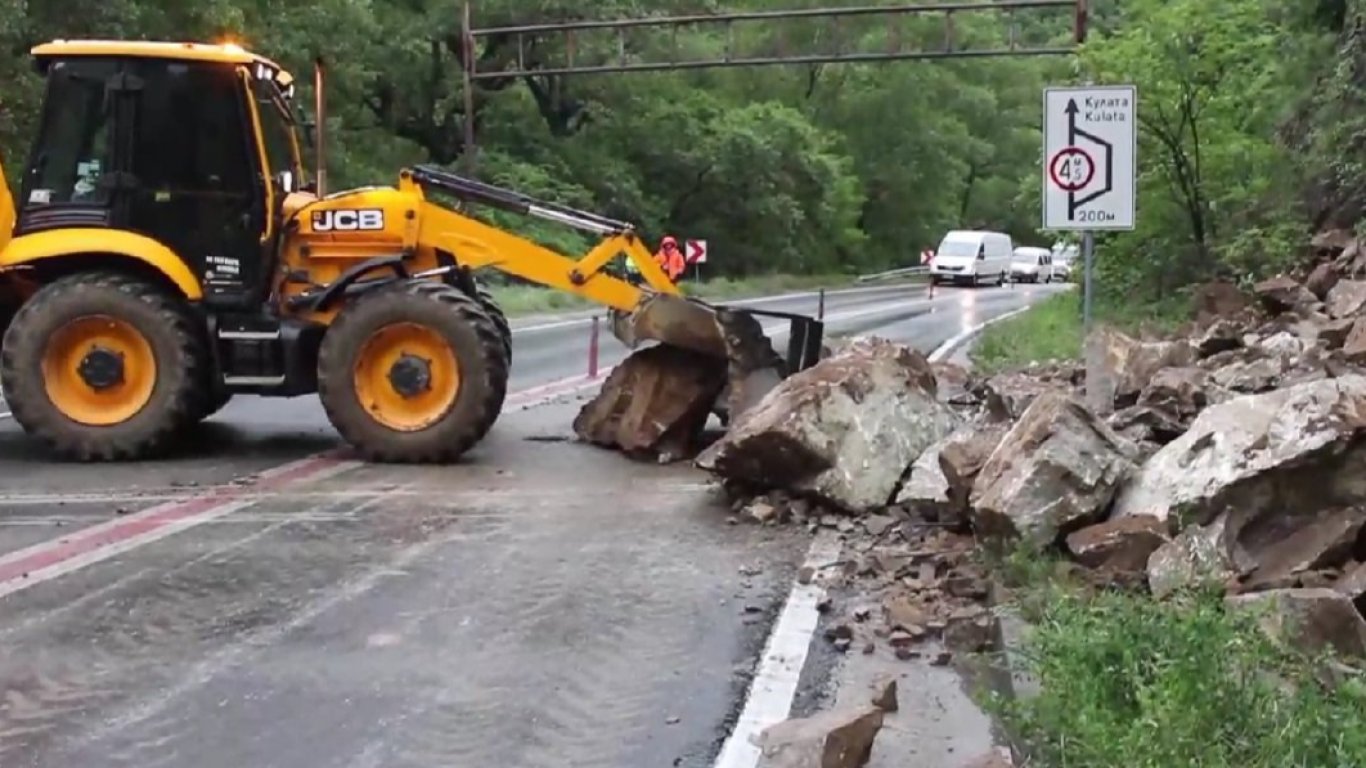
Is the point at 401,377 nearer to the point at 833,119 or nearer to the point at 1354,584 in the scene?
the point at 1354,584

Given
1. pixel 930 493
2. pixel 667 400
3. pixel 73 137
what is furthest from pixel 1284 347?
pixel 73 137

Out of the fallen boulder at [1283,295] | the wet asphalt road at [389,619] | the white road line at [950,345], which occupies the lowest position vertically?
the white road line at [950,345]

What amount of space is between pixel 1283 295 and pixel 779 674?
31.2 feet

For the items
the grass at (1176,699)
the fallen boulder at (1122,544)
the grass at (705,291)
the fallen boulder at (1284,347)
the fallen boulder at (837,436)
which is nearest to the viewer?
the grass at (1176,699)

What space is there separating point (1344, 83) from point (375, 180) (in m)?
30.2

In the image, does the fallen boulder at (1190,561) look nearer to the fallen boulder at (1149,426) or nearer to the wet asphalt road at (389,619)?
the wet asphalt road at (389,619)

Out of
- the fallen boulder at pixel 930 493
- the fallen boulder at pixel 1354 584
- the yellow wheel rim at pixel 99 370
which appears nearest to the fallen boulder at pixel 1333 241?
the fallen boulder at pixel 930 493

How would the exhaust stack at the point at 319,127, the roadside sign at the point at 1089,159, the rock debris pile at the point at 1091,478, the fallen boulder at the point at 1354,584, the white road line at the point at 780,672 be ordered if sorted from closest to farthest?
the white road line at the point at 780,672
the fallen boulder at the point at 1354,584
the rock debris pile at the point at 1091,478
the roadside sign at the point at 1089,159
the exhaust stack at the point at 319,127

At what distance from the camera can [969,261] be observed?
57.3m

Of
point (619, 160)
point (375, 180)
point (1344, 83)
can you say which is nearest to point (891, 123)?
point (619, 160)

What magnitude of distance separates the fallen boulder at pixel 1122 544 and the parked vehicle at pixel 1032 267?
185ft

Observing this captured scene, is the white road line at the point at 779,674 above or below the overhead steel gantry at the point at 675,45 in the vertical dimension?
below

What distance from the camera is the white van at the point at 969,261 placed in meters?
57.2

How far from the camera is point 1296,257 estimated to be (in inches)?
656
